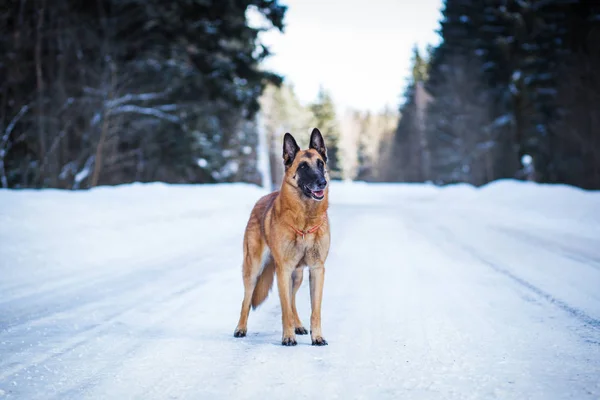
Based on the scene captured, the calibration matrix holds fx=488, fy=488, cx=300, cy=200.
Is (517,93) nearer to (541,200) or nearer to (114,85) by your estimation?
(541,200)

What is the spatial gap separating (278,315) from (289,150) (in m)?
1.83

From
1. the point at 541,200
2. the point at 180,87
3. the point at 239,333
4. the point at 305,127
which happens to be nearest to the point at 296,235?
the point at 239,333

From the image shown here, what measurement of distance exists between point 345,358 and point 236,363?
83 centimetres

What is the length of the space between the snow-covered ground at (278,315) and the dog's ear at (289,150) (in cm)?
161

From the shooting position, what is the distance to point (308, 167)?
434 centimetres

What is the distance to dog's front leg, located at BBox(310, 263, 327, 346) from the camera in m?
4.12

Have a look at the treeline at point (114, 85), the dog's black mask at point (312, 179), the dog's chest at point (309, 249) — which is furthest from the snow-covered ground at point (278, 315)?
the treeline at point (114, 85)

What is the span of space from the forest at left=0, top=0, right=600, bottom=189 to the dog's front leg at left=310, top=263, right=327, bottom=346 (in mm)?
11391

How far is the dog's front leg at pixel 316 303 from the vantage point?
13.5 ft

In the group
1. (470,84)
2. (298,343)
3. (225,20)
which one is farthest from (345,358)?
(470,84)

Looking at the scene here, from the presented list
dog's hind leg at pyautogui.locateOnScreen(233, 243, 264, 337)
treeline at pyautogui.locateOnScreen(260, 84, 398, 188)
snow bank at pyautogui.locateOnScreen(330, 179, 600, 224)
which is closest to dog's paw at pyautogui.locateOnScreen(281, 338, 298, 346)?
dog's hind leg at pyautogui.locateOnScreen(233, 243, 264, 337)

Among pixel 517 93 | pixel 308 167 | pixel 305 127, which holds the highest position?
pixel 305 127

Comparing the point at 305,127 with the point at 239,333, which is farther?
the point at 305,127

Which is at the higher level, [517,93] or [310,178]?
[517,93]
